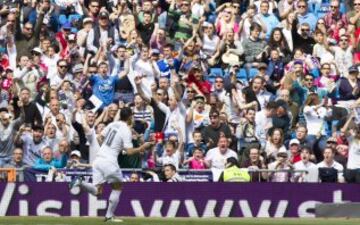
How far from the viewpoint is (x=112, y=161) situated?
1013 inches

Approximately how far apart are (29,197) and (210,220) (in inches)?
142

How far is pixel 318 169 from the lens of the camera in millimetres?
28250

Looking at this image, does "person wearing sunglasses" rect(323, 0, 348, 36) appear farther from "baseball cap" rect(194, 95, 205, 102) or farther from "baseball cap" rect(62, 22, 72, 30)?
"baseball cap" rect(62, 22, 72, 30)

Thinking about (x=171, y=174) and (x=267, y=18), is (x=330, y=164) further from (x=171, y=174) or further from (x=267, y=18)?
(x=267, y=18)

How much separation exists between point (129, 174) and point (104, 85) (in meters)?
3.23

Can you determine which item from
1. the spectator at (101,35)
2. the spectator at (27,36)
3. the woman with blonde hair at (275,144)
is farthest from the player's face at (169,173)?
the spectator at (27,36)

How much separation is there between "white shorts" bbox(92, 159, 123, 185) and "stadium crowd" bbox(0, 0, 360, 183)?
2.04 m

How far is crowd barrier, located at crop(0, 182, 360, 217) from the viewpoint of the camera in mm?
28141

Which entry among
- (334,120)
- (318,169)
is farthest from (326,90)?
(318,169)

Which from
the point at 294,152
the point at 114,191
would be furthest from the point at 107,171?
the point at 294,152

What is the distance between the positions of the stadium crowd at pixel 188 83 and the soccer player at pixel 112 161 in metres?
2.03

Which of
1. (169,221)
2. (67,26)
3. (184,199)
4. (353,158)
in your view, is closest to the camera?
(169,221)

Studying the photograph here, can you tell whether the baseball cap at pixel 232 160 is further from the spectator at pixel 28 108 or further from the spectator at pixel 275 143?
the spectator at pixel 28 108

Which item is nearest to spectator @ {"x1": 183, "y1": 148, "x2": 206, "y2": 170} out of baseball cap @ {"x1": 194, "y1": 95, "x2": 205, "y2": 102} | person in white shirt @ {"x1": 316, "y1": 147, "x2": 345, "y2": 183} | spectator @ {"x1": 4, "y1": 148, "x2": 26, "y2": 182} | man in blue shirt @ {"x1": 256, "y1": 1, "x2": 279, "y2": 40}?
baseball cap @ {"x1": 194, "y1": 95, "x2": 205, "y2": 102}
